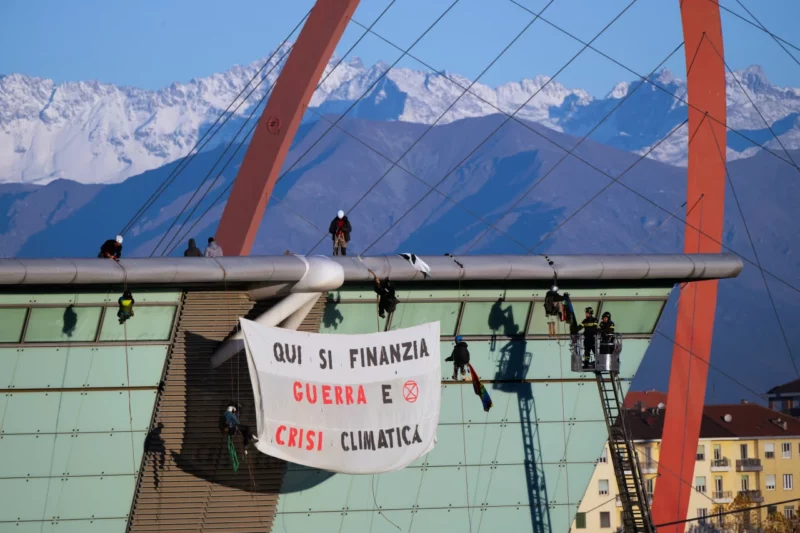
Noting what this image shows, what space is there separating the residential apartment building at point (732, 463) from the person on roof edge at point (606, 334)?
102 m

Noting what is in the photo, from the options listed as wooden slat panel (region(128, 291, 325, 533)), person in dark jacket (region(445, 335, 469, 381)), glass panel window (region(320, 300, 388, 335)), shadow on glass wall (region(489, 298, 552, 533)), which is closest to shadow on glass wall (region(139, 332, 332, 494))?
wooden slat panel (region(128, 291, 325, 533))

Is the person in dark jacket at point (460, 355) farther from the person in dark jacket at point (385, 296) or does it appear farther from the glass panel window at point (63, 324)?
the glass panel window at point (63, 324)

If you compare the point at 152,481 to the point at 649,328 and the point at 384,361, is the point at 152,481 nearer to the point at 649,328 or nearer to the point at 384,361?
the point at 384,361

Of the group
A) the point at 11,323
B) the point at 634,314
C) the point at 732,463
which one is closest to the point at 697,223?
the point at 634,314

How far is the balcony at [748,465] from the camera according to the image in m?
133

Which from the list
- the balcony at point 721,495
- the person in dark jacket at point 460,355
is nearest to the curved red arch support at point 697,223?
the person in dark jacket at point 460,355

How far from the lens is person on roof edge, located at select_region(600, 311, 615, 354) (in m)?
26.9

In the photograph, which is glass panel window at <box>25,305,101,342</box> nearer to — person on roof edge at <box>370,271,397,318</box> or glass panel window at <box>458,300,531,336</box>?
person on roof edge at <box>370,271,397,318</box>

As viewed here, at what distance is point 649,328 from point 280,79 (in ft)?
32.9

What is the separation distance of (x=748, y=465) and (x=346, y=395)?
115m

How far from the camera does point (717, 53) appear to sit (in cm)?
3192

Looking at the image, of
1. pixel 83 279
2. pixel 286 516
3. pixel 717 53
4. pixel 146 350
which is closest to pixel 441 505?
pixel 286 516

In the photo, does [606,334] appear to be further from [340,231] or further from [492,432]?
[340,231]

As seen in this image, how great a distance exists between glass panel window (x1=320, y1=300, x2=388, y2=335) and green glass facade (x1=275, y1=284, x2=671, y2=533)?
0.08 ft
